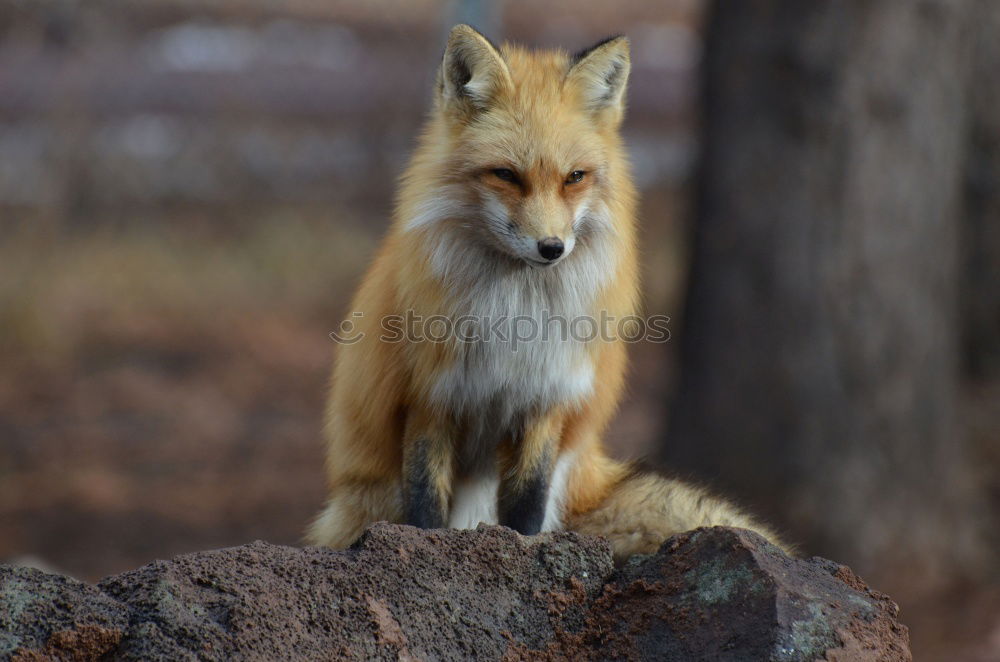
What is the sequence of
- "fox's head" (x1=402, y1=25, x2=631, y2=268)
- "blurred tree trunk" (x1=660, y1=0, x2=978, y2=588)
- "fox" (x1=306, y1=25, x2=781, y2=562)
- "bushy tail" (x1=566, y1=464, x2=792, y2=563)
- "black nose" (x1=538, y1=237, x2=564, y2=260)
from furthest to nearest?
1. "blurred tree trunk" (x1=660, y1=0, x2=978, y2=588)
2. "bushy tail" (x1=566, y1=464, x2=792, y2=563)
3. "fox" (x1=306, y1=25, x2=781, y2=562)
4. "fox's head" (x1=402, y1=25, x2=631, y2=268)
5. "black nose" (x1=538, y1=237, x2=564, y2=260)

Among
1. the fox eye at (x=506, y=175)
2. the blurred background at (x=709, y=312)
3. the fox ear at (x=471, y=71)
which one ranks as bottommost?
the blurred background at (x=709, y=312)

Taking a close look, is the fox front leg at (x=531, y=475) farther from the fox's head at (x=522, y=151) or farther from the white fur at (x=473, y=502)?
the fox's head at (x=522, y=151)

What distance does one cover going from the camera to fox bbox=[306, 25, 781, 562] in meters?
3.97

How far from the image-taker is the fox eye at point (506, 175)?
12.8 ft

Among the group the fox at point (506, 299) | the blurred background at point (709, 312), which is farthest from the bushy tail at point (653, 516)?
the blurred background at point (709, 312)

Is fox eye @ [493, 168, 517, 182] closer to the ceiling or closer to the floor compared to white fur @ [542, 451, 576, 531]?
closer to the ceiling

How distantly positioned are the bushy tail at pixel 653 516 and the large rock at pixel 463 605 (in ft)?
1.80

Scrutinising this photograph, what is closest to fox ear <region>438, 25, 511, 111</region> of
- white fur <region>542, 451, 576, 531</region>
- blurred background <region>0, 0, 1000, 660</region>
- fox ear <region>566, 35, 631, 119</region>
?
fox ear <region>566, 35, 631, 119</region>

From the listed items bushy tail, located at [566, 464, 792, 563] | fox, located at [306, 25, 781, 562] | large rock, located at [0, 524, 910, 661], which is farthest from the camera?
bushy tail, located at [566, 464, 792, 563]

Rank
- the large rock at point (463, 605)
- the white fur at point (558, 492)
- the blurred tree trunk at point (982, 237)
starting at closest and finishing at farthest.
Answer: the large rock at point (463, 605) < the white fur at point (558, 492) < the blurred tree trunk at point (982, 237)

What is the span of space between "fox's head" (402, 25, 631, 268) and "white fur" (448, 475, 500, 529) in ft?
3.15

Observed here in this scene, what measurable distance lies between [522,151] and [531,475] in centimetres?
125

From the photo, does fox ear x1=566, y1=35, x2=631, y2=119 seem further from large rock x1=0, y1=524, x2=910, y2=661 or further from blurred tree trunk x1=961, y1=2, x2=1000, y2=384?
blurred tree trunk x1=961, y1=2, x2=1000, y2=384

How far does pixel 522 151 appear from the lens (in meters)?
3.88
